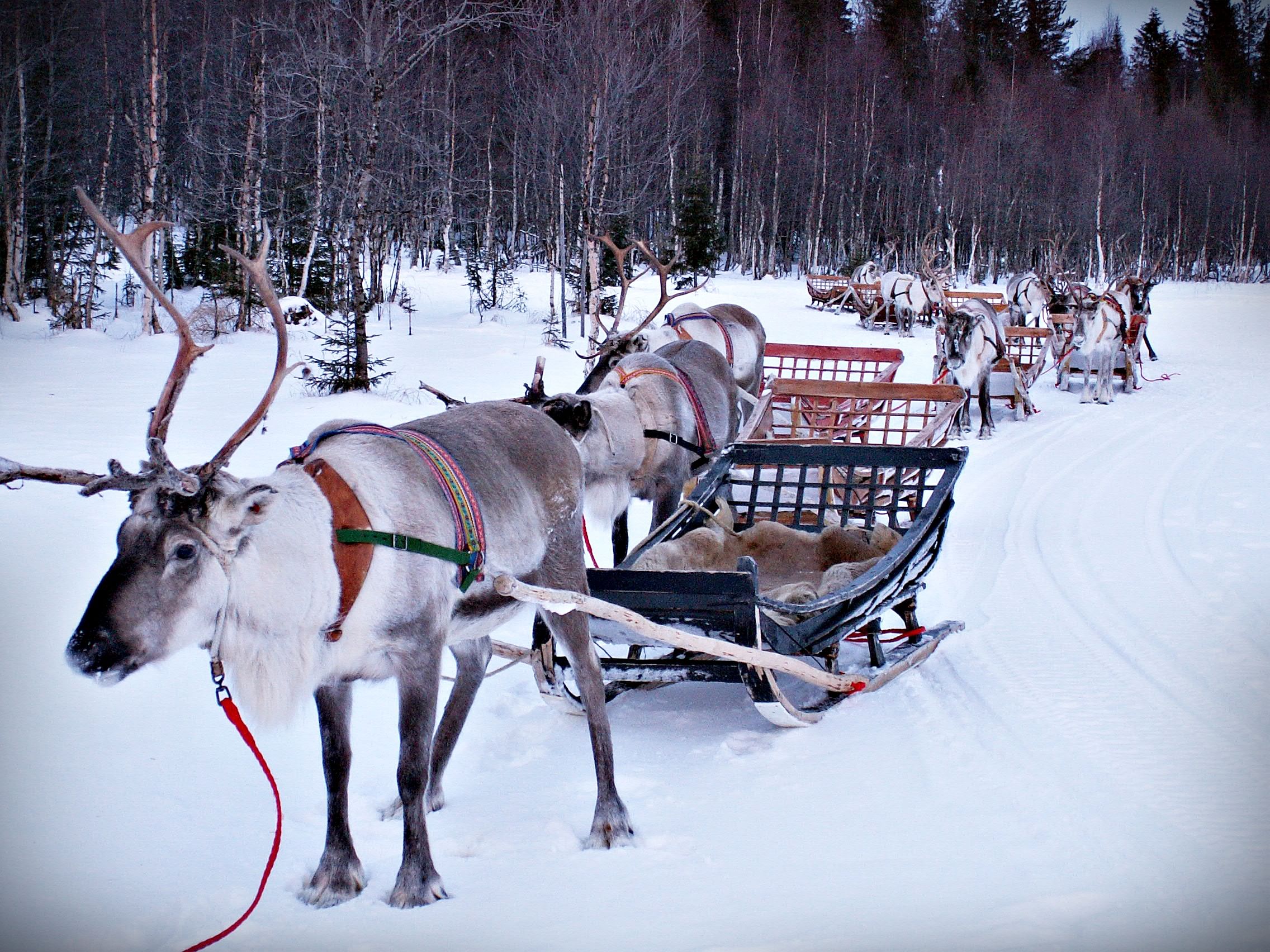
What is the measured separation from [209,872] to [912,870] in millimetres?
1867

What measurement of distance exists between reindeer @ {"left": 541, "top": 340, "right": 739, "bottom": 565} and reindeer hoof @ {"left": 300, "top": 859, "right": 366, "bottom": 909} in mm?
2234

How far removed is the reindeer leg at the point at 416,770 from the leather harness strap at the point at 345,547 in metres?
0.23

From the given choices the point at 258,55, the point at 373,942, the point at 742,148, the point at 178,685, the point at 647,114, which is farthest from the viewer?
the point at 742,148

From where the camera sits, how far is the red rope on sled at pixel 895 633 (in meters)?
4.48

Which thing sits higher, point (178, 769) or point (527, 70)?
point (527, 70)

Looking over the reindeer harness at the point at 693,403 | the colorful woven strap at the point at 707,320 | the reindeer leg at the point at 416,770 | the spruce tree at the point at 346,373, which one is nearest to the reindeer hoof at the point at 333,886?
the reindeer leg at the point at 416,770

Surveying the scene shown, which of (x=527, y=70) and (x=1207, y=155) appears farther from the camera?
(x=1207, y=155)

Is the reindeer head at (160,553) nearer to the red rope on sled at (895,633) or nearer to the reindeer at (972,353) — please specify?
the red rope on sled at (895,633)

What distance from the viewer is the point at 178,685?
13.0 feet

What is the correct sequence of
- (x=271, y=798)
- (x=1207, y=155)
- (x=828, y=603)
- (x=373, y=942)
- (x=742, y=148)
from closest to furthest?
1. (x=373, y=942)
2. (x=271, y=798)
3. (x=828, y=603)
4. (x=1207, y=155)
5. (x=742, y=148)

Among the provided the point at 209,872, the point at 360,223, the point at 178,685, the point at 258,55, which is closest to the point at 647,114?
the point at 258,55

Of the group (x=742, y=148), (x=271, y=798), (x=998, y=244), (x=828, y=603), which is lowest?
(x=271, y=798)

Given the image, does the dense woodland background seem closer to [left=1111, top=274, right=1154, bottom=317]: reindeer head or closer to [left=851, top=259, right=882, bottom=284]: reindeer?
[left=851, top=259, right=882, bottom=284]: reindeer

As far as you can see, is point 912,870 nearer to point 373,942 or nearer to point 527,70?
point 373,942
